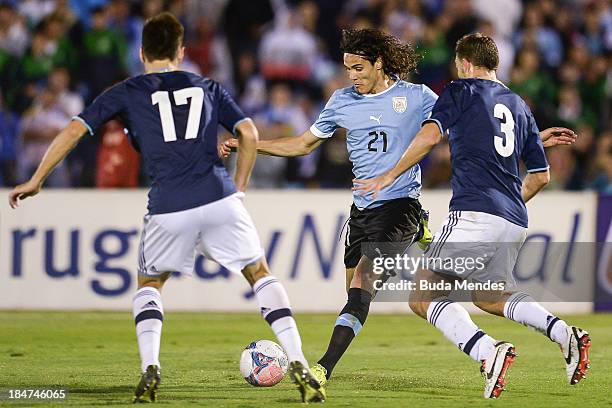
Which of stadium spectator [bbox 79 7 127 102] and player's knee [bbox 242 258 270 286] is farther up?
player's knee [bbox 242 258 270 286]

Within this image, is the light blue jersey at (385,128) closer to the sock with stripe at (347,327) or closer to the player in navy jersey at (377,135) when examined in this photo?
the player in navy jersey at (377,135)

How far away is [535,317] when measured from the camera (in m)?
7.33

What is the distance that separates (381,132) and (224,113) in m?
1.33

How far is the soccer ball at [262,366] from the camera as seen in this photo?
24.9 ft

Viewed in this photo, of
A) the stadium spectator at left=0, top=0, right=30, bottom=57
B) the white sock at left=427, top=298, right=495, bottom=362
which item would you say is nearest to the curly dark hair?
the white sock at left=427, top=298, right=495, bottom=362

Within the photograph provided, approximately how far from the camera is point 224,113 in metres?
6.86

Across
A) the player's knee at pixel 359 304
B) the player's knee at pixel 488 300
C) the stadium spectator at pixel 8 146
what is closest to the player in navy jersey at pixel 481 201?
the player's knee at pixel 488 300

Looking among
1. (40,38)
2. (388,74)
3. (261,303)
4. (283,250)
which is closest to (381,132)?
(388,74)

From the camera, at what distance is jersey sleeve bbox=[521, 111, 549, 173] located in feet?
24.5

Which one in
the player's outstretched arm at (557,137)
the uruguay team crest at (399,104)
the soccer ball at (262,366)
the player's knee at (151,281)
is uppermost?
the uruguay team crest at (399,104)

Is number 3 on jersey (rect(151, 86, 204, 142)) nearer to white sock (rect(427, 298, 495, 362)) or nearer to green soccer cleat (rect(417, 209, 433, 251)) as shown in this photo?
white sock (rect(427, 298, 495, 362))

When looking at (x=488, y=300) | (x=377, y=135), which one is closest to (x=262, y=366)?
(x=488, y=300)

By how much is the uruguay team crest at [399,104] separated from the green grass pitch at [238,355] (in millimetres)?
1758

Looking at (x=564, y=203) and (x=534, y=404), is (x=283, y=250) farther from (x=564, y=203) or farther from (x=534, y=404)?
(x=534, y=404)
